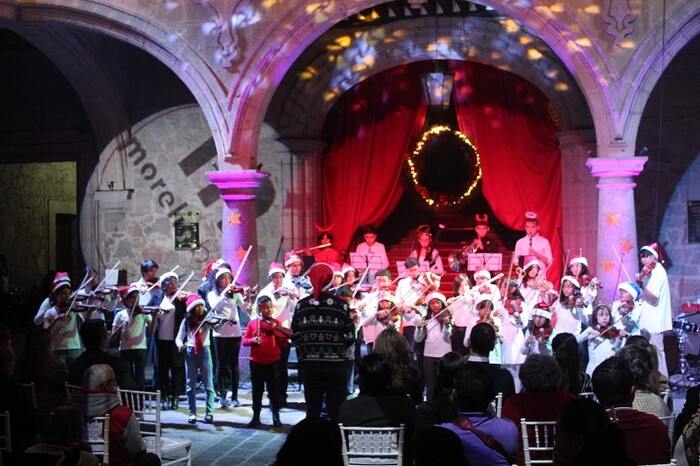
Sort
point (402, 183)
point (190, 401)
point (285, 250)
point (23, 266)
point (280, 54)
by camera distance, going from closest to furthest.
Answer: point (190, 401) < point (280, 54) < point (285, 250) < point (402, 183) < point (23, 266)

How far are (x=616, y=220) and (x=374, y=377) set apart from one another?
639 cm

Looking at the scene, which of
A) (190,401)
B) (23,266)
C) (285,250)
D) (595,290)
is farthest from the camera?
(23,266)

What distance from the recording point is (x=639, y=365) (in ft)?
17.3

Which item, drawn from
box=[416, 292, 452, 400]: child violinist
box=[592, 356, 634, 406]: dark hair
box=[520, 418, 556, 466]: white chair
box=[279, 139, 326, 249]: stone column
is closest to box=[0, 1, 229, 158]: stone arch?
box=[279, 139, 326, 249]: stone column

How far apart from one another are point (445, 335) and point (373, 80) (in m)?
6.58

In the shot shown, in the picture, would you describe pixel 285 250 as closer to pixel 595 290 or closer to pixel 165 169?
pixel 165 169

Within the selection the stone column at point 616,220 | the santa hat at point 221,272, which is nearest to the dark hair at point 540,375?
the santa hat at point 221,272

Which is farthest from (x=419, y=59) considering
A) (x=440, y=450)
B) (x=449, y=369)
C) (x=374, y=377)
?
(x=440, y=450)

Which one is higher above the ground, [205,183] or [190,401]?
[205,183]

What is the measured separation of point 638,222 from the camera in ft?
43.8

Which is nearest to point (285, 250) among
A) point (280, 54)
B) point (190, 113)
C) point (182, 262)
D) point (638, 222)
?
point (182, 262)

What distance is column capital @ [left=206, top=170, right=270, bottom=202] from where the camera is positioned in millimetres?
11711

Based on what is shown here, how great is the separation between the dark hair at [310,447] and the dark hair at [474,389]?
136 centimetres

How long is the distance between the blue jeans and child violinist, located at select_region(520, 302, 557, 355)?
3.02 meters
